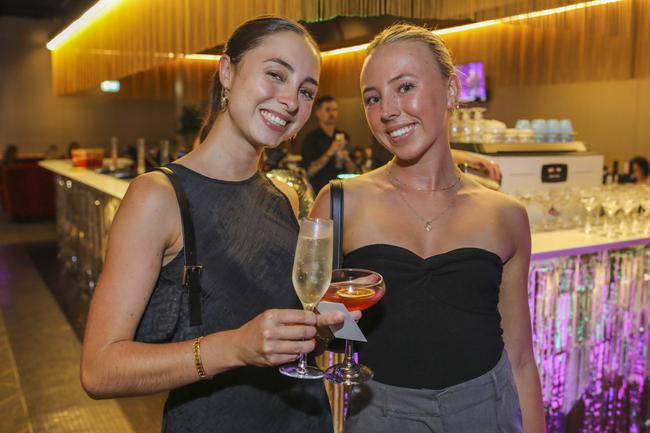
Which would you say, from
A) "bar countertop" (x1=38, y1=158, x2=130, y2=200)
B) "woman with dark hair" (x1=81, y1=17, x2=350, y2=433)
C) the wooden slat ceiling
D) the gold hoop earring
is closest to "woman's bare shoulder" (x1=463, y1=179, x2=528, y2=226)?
"woman with dark hair" (x1=81, y1=17, x2=350, y2=433)

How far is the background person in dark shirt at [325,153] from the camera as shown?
17.8 feet

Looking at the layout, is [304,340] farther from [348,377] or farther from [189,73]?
[189,73]

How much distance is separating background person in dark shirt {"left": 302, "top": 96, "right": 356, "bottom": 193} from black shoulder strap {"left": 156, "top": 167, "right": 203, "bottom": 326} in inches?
166

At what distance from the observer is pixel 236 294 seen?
1.27 metres

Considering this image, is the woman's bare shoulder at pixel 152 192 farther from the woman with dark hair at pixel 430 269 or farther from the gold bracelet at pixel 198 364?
the woman with dark hair at pixel 430 269

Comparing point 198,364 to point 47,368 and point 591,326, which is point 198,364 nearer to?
point 591,326

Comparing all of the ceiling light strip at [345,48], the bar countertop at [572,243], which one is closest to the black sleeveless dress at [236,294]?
the ceiling light strip at [345,48]

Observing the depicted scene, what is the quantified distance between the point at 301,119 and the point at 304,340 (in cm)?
55

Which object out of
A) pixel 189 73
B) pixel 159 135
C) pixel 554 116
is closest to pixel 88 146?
pixel 159 135

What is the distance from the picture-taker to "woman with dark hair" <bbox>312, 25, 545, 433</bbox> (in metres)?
Answer: 1.36

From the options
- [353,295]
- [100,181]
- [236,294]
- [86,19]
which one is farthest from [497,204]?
[86,19]

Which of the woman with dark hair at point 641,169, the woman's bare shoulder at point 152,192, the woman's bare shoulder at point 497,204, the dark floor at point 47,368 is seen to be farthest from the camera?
the woman with dark hair at point 641,169

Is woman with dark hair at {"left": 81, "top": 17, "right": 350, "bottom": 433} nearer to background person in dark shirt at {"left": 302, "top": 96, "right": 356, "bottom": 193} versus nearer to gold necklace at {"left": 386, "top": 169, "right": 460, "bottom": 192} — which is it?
gold necklace at {"left": 386, "top": 169, "right": 460, "bottom": 192}

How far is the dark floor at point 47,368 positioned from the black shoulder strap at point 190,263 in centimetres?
229
